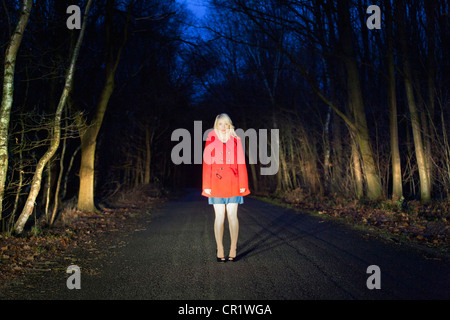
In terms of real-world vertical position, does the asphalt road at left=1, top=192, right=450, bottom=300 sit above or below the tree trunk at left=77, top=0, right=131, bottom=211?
below

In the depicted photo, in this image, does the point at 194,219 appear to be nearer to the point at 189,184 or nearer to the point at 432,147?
the point at 432,147

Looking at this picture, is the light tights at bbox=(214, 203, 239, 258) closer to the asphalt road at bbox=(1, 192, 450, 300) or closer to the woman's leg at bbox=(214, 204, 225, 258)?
the woman's leg at bbox=(214, 204, 225, 258)

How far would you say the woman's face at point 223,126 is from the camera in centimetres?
561

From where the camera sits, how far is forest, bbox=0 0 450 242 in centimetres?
912

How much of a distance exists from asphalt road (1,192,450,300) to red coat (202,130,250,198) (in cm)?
119

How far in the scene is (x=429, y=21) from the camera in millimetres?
11586

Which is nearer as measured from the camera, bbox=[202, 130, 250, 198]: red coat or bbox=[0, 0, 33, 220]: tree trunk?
bbox=[202, 130, 250, 198]: red coat

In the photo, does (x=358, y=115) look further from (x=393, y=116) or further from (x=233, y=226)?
(x=233, y=226)

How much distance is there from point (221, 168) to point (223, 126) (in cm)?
67

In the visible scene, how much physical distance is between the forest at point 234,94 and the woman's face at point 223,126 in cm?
392

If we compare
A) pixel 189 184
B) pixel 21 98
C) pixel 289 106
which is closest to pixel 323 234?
pixel 21 98
